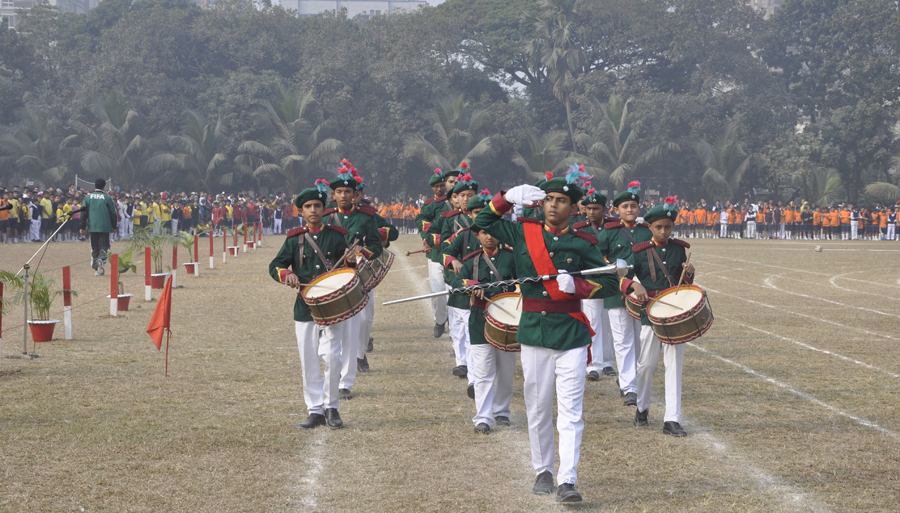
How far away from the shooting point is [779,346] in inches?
509

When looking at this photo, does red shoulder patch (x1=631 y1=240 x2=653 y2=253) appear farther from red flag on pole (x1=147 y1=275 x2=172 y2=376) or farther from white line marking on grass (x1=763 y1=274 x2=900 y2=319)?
white line marking on grass (x1=763 y1=274 x2=900 y2=319)

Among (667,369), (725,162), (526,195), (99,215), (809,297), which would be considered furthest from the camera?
(725,162)

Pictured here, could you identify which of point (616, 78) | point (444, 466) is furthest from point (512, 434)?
point (616, 78)

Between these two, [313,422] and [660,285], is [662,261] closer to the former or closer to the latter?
[660,285]

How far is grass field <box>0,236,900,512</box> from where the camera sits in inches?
246

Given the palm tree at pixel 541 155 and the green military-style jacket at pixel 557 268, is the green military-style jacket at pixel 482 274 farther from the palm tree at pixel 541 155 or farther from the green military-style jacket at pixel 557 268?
the palm tree at pixel 541 155

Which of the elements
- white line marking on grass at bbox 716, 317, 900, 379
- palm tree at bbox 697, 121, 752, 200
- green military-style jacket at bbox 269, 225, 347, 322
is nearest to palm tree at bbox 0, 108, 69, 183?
palm tree at bbox 697, 121, 752, 200

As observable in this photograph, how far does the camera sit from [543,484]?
6.33 m

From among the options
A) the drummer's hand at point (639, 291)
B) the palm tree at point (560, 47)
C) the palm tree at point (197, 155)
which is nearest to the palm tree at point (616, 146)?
the palm tree at point (560, 47)

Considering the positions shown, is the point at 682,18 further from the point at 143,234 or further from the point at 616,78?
the point at 143,234

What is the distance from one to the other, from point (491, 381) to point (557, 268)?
2172 mm

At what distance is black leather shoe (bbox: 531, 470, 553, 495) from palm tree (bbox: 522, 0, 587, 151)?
5516 centimetres

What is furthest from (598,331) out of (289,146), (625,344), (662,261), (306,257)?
(289,146)

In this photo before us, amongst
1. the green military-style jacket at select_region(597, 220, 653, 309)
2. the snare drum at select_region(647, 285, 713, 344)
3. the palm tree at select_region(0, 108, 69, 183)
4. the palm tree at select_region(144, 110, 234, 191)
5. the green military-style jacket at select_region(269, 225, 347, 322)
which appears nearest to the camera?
the snare drum at select_region(647, 285, 713, 344)
